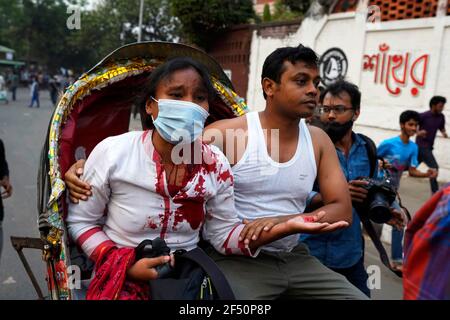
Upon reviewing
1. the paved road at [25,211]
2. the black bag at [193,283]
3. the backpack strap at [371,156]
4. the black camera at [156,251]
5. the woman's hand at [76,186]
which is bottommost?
the paved road at [25,211]

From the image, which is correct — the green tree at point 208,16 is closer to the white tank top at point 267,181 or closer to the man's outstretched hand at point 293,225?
the white tank top at point 267,181

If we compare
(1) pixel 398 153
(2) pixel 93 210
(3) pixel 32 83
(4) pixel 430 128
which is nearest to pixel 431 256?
(2) pixel 93 210

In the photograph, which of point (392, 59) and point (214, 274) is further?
point (392, 59)

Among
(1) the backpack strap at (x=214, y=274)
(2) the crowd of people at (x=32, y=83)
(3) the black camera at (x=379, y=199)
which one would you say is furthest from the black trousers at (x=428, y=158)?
(2) the crowd of people at (x=32, y=83)

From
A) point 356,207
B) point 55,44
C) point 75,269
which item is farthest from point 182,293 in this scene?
point 55,44

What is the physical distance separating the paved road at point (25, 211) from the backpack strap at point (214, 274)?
2394 mm

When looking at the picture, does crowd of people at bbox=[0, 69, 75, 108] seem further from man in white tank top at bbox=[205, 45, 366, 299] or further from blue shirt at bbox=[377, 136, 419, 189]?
man in white tank top at bbox=[205, 45, 366, 299]

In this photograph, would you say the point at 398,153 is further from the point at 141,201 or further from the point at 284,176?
the point at 141,201

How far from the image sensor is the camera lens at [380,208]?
2271 millimetres

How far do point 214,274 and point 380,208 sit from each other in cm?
106

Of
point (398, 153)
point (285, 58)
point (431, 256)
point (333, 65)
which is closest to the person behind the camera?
point (431, 256)

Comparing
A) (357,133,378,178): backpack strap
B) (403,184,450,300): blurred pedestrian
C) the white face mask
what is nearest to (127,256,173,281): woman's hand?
the white face mask

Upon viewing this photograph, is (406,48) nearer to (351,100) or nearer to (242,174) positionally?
(351,100)

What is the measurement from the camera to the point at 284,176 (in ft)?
6.33
